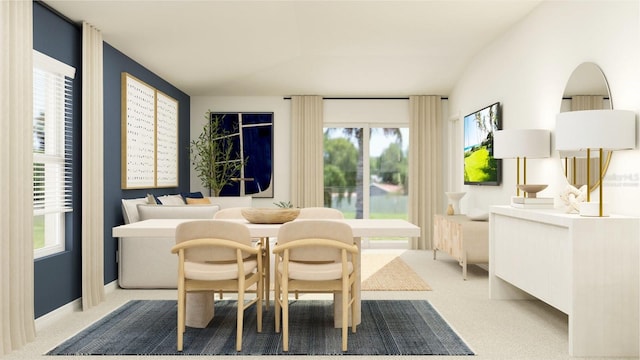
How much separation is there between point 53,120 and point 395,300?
319 cm

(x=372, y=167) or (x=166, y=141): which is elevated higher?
(x=166, y=141)

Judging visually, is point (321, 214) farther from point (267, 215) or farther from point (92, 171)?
Answer: point (92, 171)

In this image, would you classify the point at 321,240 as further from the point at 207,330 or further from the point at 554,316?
the point at 554,316

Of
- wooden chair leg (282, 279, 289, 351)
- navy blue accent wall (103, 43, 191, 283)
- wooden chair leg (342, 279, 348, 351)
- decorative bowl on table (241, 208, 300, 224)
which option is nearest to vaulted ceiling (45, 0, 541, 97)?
navy blue accent wall (103, 43, 191, 283)

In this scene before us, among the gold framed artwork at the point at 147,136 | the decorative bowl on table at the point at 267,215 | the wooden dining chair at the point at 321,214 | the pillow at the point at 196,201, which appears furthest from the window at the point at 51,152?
the pillow at the point at 196,201

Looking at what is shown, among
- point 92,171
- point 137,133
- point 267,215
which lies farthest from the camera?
point 137,133

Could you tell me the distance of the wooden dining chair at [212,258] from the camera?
3.33 meters

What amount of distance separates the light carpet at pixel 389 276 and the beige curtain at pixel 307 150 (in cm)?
156

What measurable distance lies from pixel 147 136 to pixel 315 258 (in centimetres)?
369

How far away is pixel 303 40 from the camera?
658 centimetres

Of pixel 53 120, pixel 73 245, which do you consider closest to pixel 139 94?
pixel 53 120

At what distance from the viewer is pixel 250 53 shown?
6.69 m

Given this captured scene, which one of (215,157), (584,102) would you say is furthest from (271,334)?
(215,157)

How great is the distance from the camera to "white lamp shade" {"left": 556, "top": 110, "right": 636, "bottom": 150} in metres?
3.39
